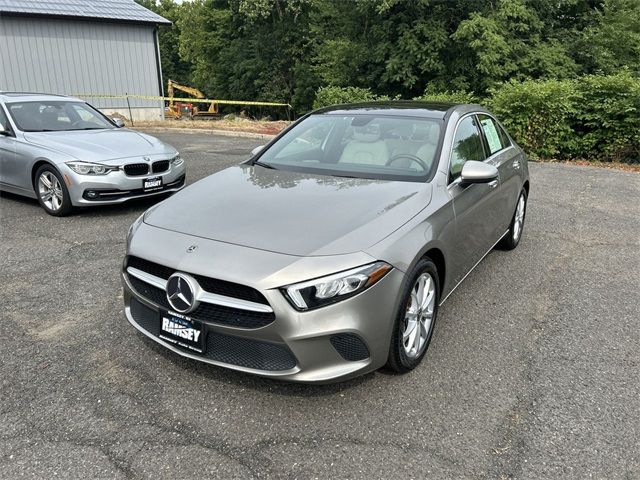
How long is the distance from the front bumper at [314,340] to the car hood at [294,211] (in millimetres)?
285

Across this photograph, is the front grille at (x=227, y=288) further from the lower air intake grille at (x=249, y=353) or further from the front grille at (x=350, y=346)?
the front grille at (x=350, y=346)

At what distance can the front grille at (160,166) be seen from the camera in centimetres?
654

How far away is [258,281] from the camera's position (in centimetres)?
246

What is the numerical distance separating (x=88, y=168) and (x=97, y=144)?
1.87 ft

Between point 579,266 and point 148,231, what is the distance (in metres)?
4.10

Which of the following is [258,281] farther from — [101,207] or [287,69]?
[287,69]

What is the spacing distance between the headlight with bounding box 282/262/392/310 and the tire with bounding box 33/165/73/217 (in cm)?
469

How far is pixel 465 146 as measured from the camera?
13.3 feet

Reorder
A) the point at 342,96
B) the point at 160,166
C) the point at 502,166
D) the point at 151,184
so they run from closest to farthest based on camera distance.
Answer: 1. the point at 502,166
2. the point at 151,184
3. the point at 160,166
4. the point at 342,96

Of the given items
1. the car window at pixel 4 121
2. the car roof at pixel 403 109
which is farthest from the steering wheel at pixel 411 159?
the car window at pixel 4 121

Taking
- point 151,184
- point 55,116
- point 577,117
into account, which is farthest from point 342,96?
point 151,184

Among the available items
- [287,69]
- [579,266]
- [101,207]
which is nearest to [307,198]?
[579,266]

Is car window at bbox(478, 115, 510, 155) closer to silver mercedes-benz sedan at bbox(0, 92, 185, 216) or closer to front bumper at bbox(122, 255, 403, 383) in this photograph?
front bumper at bbox(122, 255, 403, 383)

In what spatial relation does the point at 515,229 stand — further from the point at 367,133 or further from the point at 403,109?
the point at 367,133
